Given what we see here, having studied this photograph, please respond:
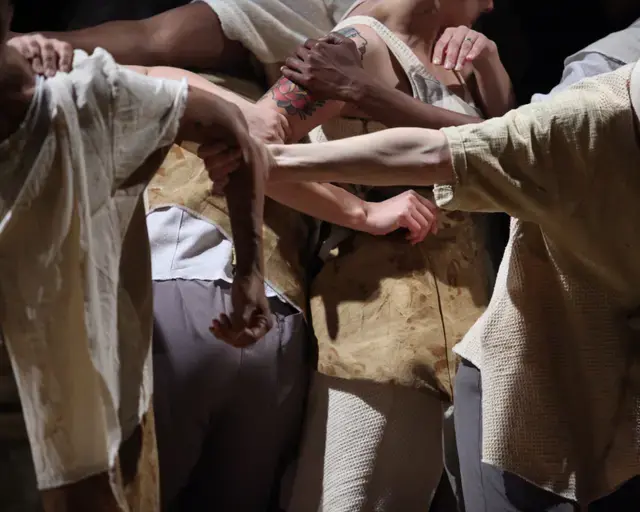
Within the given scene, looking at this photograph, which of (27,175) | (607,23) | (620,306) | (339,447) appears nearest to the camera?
(27,175)

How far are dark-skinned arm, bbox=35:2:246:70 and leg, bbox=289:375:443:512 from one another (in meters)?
0.34

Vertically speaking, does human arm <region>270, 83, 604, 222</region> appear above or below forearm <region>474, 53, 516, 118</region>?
above

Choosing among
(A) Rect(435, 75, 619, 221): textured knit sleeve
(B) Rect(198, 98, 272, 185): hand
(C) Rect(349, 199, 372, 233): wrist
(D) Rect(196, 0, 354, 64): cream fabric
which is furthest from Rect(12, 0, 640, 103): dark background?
(B) Rect(198, 98, 272, 185): hand

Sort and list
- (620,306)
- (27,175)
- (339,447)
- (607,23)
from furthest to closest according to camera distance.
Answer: (607,23)
(339,447)
(620,306)
(27,175)

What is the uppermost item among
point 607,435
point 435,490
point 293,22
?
point 293,22

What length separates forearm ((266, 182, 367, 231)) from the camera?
0.72 m

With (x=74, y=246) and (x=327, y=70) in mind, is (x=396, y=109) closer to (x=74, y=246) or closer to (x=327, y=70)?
(x=327, y=70)

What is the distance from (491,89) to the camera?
38.2 inches

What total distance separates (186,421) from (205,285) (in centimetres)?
12

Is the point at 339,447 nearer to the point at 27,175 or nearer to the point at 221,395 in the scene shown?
the point at 221,395

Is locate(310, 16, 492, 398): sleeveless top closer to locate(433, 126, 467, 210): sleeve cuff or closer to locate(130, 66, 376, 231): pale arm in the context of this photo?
locate(130, 66, 376, 231): pale arm

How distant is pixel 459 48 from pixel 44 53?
0.51 meters

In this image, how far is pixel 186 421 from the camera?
2.47 feet

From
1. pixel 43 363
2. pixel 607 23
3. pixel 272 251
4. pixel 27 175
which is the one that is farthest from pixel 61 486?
pixel 607 23
